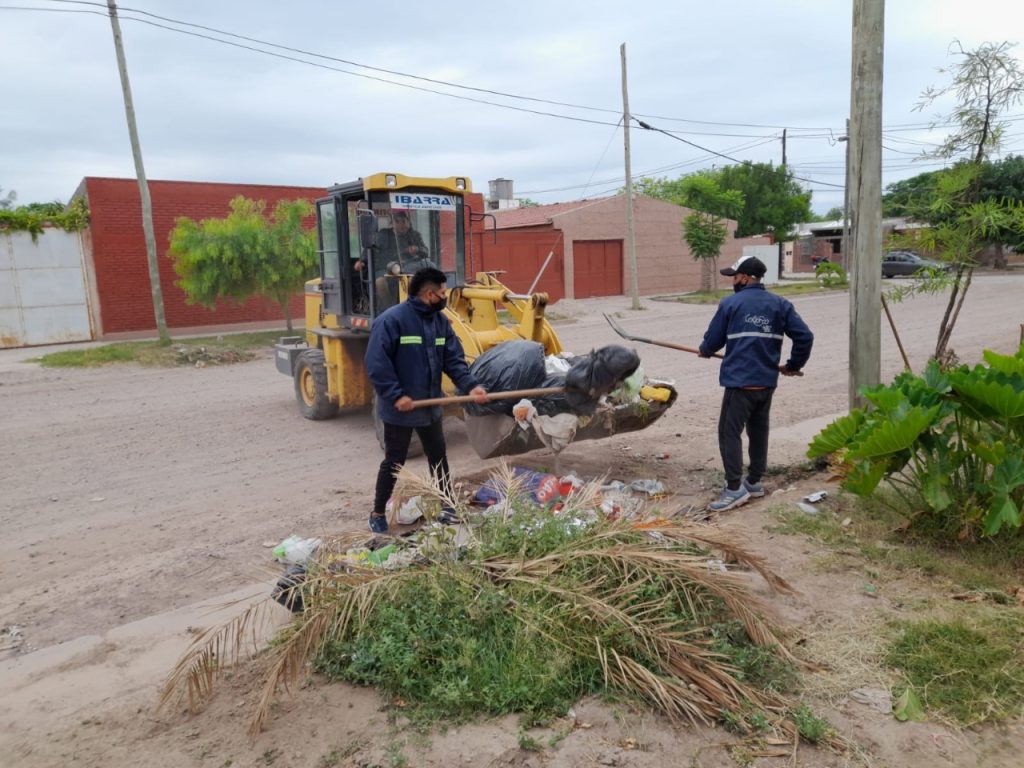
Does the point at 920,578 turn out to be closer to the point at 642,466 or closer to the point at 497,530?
the point at 497,530

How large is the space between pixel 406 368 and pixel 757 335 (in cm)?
251

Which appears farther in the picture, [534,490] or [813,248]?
[813,248]

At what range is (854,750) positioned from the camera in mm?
2820

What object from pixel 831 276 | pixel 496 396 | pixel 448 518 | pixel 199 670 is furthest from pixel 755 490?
pixel 831 276

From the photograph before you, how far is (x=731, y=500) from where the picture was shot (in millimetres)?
5562

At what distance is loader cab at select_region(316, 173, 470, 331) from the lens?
7.68 metres

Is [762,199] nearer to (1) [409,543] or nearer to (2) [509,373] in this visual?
(2) [509,373]

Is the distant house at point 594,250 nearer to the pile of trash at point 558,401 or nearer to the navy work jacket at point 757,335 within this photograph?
the pile of trash at point 558,401

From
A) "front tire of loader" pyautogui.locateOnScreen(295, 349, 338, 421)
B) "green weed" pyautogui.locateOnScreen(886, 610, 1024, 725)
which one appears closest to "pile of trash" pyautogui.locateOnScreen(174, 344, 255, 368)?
"front tire of loader" pyautogui.locateOnScreen(295, 349, 338, 421)

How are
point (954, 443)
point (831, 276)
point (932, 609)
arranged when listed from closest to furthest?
point (932, 609)
point (954, 443)
point (831, 276)

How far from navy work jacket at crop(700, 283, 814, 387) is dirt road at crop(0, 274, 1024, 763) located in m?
1.05

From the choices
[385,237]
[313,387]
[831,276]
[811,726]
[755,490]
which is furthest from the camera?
[831,276]

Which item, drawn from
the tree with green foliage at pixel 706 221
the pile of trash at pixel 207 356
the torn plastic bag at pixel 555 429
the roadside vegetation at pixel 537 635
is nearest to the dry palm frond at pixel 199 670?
the roadside vegetation at pixel 537 635

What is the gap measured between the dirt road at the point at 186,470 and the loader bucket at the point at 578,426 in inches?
24.3
